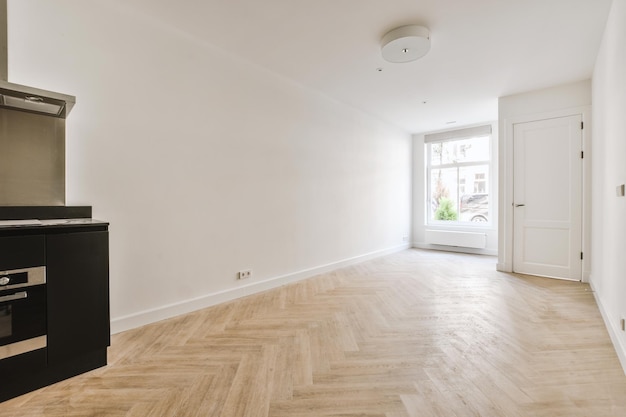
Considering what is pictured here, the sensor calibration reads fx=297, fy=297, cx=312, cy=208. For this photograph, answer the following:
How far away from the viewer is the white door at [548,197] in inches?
159

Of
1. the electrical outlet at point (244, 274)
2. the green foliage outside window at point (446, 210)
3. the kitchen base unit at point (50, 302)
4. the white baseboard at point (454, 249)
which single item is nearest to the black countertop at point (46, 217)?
the kitchen base unit at point (50, 302)

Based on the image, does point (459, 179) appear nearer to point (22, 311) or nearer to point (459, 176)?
point (459, 176)

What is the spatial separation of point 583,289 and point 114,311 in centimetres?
512

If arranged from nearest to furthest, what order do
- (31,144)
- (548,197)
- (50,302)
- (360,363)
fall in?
(50,302)
(360,363)
(31,144)
(548,197)

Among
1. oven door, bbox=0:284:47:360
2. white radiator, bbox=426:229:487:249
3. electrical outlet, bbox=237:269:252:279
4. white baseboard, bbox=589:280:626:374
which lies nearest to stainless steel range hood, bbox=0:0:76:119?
oven door, bbox=0:284:47:360

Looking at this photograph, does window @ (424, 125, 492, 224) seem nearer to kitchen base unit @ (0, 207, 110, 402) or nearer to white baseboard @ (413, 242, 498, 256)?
white baseboard @ (413, 242, 498, 256)

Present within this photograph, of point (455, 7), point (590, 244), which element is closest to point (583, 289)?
point (590, 244)

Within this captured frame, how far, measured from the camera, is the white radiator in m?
5.99

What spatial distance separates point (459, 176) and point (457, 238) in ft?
4.50

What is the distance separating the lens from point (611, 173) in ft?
8.19

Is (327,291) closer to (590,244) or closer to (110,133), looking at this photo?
(110,133)

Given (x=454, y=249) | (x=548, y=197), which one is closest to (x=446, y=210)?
(x=454, y=249)

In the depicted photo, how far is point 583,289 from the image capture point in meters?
3.67

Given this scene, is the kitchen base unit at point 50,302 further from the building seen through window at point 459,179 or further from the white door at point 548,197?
the building seen through window at point 459,179
